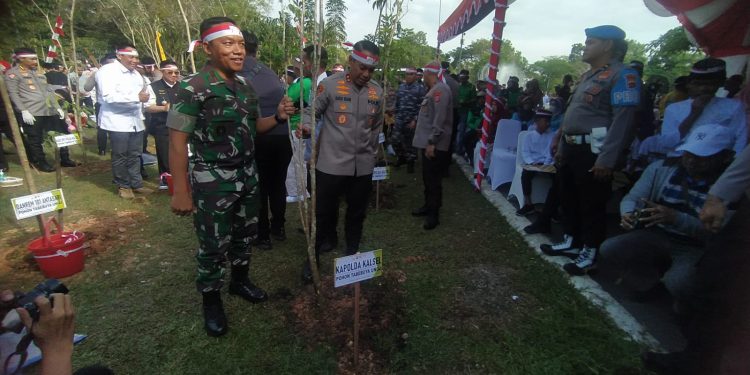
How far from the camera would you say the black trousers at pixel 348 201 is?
10.6 feet

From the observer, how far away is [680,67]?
61.3 ft

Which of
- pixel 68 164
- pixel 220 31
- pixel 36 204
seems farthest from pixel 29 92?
pixel 220 31

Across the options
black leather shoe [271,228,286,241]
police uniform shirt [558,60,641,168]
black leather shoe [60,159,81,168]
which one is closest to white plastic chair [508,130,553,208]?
police uniform shirt [558,60,641,168]

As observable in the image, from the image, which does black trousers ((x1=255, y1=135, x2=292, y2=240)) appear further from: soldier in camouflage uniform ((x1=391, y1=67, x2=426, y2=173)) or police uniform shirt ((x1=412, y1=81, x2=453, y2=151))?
soldier in camouflage uniform ((x1=391, y1=67, x2=426, y2=173))

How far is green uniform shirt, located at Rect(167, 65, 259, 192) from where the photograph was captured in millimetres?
2283

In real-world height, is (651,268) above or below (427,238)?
above

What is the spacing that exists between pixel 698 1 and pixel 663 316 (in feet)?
10.1

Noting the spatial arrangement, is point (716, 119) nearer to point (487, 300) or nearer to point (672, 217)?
point (672, 217)

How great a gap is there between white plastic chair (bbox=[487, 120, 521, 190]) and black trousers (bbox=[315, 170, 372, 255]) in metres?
3.19

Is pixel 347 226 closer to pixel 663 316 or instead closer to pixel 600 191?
pixel 600 191

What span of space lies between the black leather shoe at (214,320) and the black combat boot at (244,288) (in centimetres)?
32

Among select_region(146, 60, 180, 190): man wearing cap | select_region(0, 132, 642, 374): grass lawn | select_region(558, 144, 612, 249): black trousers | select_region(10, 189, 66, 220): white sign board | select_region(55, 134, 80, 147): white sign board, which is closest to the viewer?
select_region(0, 132, 642, 374): grass lawn

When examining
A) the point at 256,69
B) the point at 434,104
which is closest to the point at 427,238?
the point at 434,104

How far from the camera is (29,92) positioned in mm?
6387
